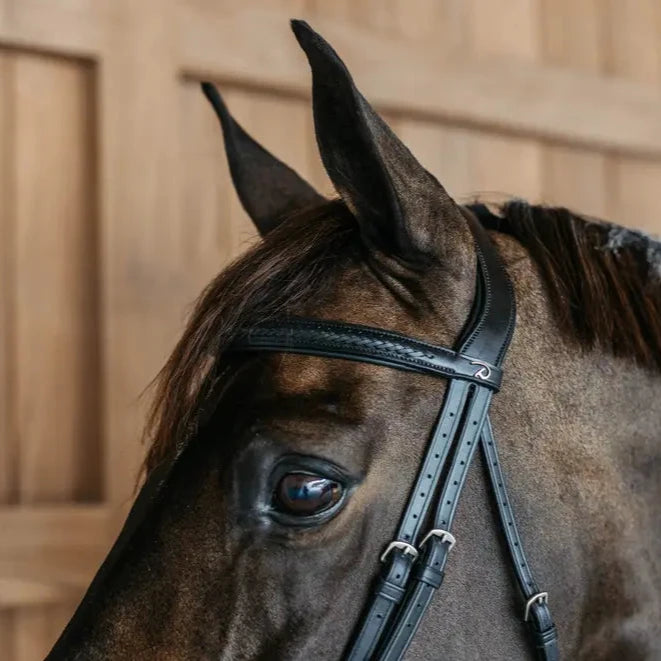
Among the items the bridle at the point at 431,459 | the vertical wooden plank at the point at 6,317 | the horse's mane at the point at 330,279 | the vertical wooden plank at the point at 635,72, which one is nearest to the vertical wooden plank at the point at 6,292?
the vertical wooden plank at the point at 6,317

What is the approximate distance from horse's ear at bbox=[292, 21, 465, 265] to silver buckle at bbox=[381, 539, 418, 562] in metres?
0.23

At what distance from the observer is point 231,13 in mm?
1656

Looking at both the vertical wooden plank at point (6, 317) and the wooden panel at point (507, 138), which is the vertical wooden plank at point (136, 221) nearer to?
the vertical wooden plank at point (6, 317)

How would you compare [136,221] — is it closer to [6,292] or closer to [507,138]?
[6,292]

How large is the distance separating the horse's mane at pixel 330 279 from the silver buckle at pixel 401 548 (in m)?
0.18

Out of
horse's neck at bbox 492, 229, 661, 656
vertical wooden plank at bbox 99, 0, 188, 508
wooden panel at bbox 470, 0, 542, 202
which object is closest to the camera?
horse's neck at bbox 492, 229, 661, 656

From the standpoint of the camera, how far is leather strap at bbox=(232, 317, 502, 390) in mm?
834

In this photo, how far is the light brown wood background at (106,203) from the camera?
1446 millimetres

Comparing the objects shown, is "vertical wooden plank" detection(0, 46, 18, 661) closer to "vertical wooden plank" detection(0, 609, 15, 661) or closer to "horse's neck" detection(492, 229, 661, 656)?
"vertical wooden plank" detection(0, 609, 15, 661)

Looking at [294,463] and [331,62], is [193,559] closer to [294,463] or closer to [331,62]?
[294,463]

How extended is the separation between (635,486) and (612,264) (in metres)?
0.21

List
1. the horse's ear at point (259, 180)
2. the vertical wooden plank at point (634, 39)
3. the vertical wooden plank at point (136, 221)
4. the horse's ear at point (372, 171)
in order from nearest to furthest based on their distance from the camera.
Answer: the horse's ear at point (372, 171) < the horse's ear at point (259, 180) < the vertical wooden plank at point (136, 221) < the vertical wooden plank at point (634, 39)

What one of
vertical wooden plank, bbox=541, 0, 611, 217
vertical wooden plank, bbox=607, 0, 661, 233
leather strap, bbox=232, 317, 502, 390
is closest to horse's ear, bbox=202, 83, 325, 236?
leather strap, bbox=232, 317, 502, 390

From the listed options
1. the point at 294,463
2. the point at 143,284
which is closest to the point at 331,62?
the point at 294,463
